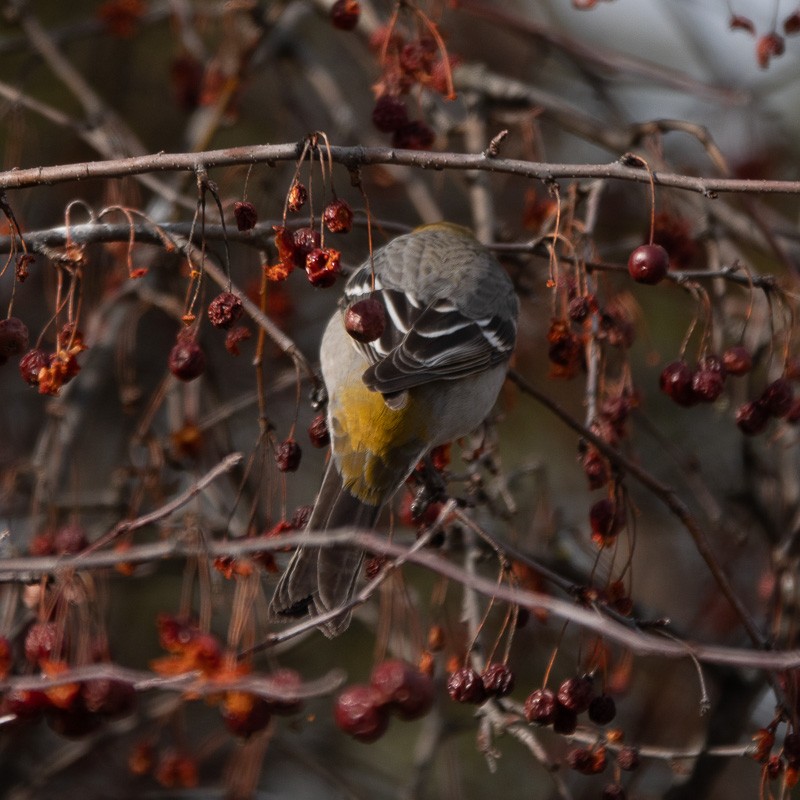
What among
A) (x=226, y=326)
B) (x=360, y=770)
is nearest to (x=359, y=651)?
(x=360, y=770)

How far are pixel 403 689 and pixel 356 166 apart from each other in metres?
1.47

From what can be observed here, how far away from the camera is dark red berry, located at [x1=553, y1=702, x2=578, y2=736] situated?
121 inches

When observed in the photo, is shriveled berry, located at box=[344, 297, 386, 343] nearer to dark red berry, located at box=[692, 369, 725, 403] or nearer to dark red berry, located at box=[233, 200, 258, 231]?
dark red berry, located at box=[233, 200, 258, 231]

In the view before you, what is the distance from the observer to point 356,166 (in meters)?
2.80

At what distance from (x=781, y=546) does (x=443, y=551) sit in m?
1.56

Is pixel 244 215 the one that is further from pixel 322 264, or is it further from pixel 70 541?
pixel 70 541

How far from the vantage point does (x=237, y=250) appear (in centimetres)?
635

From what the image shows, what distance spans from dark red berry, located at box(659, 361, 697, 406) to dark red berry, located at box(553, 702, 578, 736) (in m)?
1.14

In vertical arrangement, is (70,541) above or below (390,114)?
below

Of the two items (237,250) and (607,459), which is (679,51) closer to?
(237,250)

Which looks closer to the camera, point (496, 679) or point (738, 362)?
point (496, 679)

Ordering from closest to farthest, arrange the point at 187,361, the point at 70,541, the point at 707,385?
the point at 187,361
the point at 707,385
the point at 70,541

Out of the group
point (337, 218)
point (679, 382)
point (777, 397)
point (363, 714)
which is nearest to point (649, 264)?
point (679, 382)

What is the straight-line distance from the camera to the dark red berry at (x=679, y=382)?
361 cm
